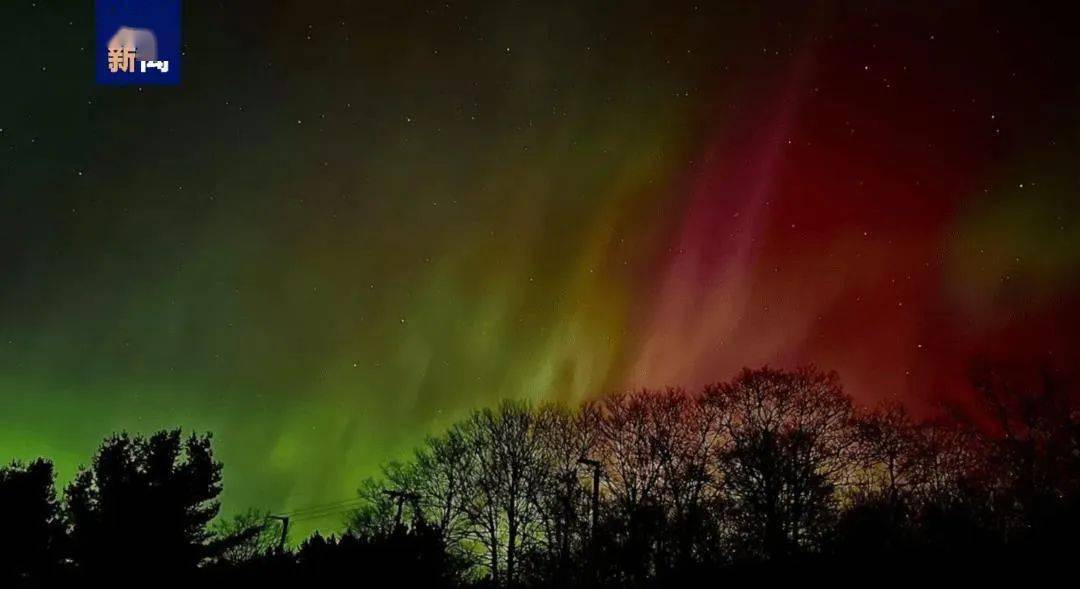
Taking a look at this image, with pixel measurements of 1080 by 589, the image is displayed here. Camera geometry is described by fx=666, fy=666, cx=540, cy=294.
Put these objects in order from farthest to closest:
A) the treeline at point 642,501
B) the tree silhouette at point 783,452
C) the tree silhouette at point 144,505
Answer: the tree silhouette at point 783,452 → the tree silhouette at point 144,505 → the treeline at point 642,501

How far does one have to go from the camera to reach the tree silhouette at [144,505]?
26703 millimetres

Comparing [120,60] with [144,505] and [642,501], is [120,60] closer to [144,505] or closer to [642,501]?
[144,505]

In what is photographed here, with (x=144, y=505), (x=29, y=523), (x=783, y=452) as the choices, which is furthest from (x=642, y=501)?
(x=29, y=523)

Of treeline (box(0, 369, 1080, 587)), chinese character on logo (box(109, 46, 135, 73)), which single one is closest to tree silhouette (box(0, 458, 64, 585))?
treeline (box(0, 369, 1080, 587))

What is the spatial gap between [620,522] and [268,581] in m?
12.5

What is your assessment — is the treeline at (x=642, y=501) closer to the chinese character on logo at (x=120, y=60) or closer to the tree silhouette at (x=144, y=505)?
the tree silhouette at (x=144, y=505)

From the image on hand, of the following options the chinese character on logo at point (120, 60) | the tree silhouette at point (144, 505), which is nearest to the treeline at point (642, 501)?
the tree silhouette at point (144, 505)

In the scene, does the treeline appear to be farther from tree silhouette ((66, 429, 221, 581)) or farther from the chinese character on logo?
the chinese character on logo

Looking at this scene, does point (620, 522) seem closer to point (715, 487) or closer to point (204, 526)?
point (715, 487)

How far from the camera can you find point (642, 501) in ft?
101

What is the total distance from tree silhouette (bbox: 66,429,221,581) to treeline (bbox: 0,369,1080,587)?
8cm

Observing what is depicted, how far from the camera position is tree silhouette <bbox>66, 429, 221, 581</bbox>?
26.7 meters

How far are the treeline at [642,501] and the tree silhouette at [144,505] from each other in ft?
0.26

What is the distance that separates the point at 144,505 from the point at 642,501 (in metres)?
21.6
